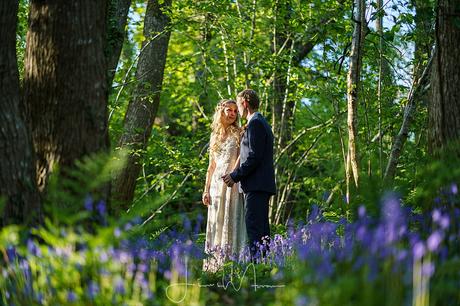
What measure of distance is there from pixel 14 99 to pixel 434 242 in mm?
2692

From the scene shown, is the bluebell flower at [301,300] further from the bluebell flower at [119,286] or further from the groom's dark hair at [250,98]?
the groom's dark hair at [250,98]

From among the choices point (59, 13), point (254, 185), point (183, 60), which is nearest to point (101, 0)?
point (59, 13)

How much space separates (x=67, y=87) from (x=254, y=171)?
3.35 metres

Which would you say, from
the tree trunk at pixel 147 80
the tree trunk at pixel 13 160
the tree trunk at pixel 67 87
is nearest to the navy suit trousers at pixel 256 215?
the tree trunk at pixel 67 87

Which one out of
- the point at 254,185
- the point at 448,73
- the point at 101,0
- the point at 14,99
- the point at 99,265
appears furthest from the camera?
the point at 254,185

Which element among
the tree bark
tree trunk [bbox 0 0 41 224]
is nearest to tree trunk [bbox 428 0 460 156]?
the tree bark

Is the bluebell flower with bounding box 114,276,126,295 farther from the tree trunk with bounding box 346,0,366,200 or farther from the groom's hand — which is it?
the tree trunk with bounding box 346,0,366,200

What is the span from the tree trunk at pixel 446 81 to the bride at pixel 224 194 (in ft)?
9.15

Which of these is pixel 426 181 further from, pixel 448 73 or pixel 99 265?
pixel 99 265

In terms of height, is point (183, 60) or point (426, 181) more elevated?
point (183, 60)

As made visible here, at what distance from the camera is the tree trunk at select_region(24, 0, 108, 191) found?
4582 millimetres

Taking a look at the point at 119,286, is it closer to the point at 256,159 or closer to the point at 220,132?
the point at 256,159

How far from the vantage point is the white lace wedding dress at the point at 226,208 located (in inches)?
318

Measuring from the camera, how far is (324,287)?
260 cm
